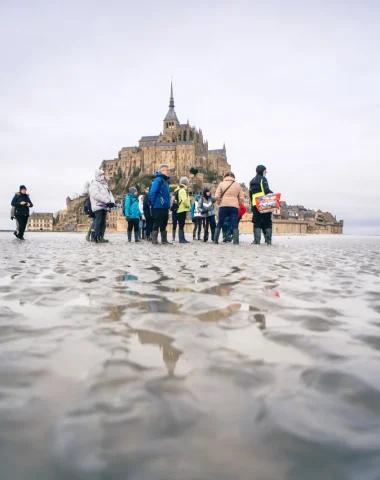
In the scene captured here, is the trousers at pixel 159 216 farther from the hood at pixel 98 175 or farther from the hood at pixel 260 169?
the hood at pixel 260 169

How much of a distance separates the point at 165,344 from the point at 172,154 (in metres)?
107

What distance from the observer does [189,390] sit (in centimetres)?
113

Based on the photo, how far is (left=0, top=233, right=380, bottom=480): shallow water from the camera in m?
0.80

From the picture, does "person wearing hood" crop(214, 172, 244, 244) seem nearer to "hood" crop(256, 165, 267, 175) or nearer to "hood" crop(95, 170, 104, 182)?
"hood" crop(256, 165, 267, 175)

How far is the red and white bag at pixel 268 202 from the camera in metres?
10.1

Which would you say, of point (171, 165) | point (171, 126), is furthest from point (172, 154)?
point (171, 126)

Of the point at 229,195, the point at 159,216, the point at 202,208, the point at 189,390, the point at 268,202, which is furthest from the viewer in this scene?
the point at 202,208

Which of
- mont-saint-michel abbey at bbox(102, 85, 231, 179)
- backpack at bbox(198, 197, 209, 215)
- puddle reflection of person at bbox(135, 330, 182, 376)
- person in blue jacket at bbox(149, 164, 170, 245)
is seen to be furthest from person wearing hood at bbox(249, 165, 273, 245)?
mont-saint-michel abbey at bbox(102, 85, 231, 179)

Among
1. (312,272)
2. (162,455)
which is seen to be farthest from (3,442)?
(312,272)

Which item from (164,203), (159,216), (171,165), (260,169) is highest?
(171,165)

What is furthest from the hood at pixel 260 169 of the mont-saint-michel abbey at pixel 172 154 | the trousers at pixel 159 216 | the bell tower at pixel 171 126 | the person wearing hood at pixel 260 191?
the bell tower at pixel 171 126

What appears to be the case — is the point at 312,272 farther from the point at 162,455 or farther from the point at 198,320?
the point at 162,455

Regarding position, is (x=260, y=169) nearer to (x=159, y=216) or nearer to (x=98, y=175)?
(x=159, y=216)

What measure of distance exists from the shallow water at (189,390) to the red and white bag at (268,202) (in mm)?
7807
